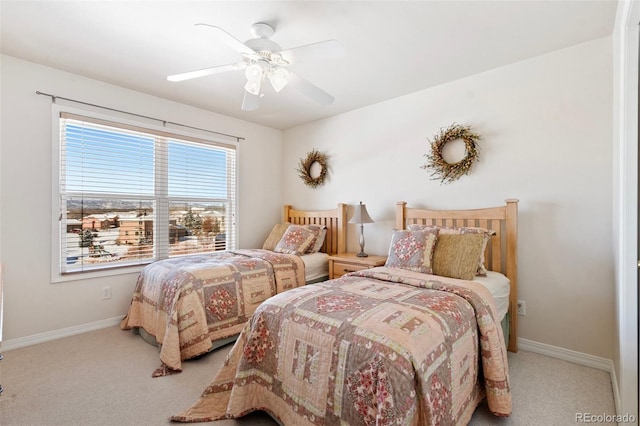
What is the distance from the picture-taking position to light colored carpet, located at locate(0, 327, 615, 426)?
173cm

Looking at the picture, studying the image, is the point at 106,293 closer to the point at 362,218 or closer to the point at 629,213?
the point at 362,218

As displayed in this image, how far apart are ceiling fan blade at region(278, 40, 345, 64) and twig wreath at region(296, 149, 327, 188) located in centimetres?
213

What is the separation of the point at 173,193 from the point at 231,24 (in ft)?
6.96

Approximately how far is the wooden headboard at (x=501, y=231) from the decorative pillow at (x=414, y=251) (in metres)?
0.44

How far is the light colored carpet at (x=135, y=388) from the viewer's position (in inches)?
68.1

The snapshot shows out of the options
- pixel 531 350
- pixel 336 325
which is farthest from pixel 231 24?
pixel 531 350

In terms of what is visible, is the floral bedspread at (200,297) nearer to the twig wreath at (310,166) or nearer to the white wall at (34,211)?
the white wall at (34,211)

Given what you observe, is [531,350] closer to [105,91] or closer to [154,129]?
[154,129]

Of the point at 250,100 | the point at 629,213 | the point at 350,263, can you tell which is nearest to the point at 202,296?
the point at 350,263

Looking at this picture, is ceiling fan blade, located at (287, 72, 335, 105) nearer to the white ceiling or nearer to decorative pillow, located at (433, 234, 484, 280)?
the white ceiling

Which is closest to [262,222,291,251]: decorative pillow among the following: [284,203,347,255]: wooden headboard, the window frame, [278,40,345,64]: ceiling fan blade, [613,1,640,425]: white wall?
[284,203,347,255]: wooden headboard

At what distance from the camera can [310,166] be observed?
4242 mm

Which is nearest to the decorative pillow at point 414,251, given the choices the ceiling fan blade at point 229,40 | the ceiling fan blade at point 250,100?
the ceiling fan blade at point 250,100

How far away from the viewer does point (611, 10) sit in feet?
6.37
